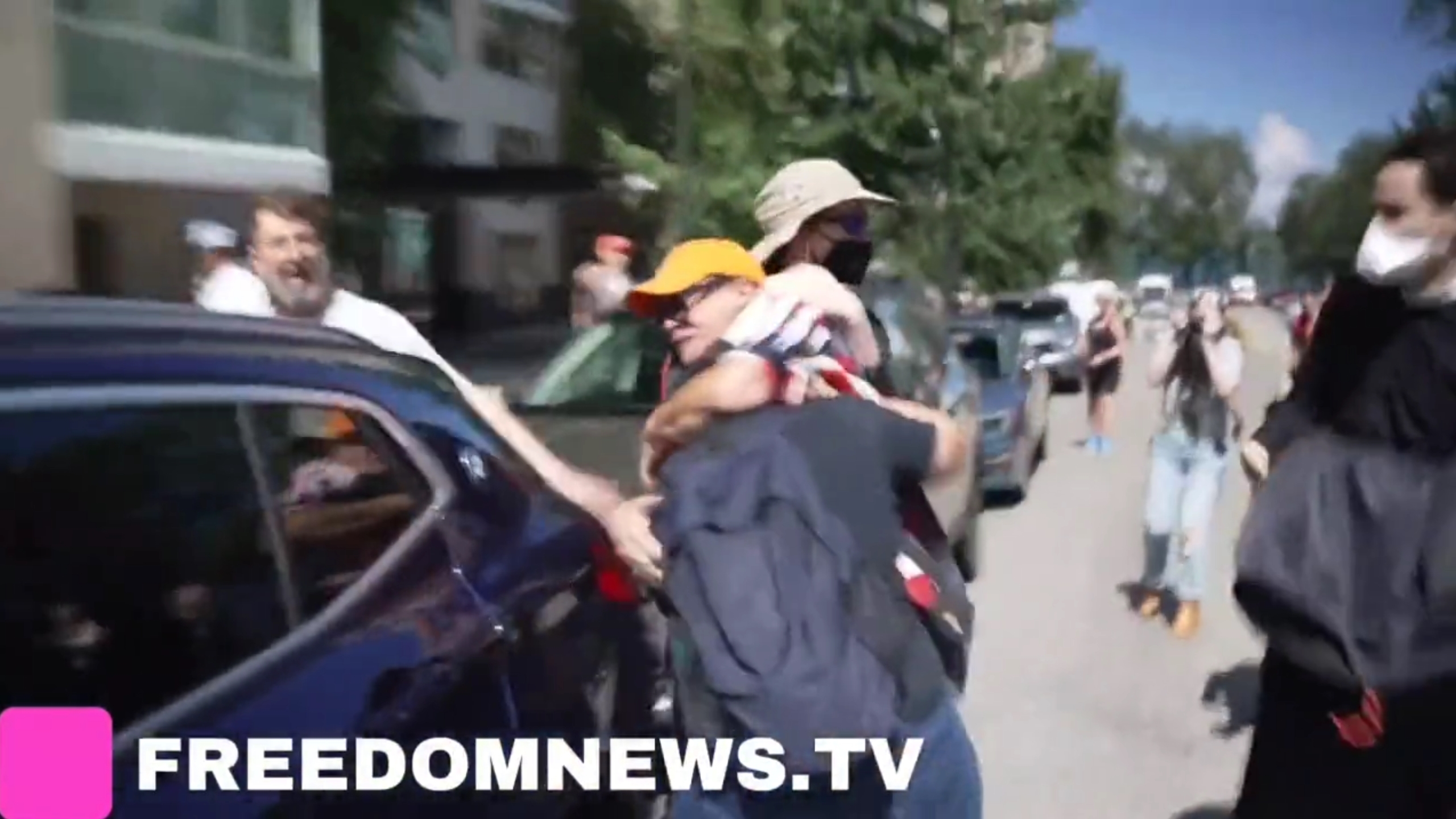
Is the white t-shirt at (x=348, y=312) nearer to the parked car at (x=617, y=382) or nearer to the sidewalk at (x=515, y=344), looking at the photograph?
the sidewalk at (x=515, y=344)

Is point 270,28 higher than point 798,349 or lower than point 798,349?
higher

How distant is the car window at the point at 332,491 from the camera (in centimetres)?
206

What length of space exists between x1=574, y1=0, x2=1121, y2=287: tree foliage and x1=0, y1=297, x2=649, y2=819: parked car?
1.63 ft

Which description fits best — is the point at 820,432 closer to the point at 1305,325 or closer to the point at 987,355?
the point at 1305,325

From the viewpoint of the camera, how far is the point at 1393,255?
2.32 meters

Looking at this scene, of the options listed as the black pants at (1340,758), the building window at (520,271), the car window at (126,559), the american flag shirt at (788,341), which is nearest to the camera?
the car window at (126,559)

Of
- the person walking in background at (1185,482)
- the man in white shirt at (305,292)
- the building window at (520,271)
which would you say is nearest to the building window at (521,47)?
the building window at (520,271)

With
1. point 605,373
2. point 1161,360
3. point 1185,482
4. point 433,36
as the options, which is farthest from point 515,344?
point 1185,482

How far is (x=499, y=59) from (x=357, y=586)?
0.83 meters

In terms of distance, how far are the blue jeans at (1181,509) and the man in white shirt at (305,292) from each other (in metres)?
3.07

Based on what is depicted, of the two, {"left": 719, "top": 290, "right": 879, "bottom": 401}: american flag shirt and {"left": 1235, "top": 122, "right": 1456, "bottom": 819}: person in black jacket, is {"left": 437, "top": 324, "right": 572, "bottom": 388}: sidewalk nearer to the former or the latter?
{"left": 719, "top": 290, "right": 879, "bottom": 401}: american flag shirt

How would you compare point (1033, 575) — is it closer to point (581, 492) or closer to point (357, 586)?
point (581, 492)

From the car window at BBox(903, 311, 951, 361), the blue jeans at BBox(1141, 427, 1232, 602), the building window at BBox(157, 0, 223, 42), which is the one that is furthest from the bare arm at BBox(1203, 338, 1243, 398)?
the building window at BBox(157, 0, 223, 42)

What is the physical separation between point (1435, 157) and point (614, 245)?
1.16m
